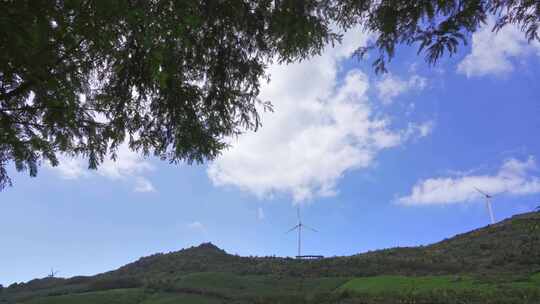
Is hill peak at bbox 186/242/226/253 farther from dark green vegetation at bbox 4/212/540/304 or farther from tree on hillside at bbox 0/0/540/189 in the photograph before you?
tree on hillside at bbox 0/0/540/189

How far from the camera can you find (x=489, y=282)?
18.2 metres

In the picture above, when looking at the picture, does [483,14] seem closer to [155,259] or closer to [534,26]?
[534,26]

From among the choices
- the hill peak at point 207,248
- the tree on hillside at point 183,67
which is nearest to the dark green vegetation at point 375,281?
the tree on hillside at point 183,67

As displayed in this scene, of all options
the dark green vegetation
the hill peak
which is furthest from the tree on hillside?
the hill peak

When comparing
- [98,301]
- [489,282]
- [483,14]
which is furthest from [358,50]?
[98,301]

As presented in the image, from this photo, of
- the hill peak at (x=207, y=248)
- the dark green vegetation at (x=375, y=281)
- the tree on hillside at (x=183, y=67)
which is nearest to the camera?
the tree on hillside at (x=183, y=67)

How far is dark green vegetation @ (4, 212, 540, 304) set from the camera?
17172mm

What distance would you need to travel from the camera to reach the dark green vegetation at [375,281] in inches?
676

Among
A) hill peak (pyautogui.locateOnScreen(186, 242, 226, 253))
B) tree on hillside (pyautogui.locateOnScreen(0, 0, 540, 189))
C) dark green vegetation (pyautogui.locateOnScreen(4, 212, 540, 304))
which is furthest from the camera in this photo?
hill peak (pyautogui.locateOnScreen(186, 242, 226, 253))

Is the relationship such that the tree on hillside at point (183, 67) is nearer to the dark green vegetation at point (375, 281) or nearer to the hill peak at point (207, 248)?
the dark green vegetation at point (375, 281)

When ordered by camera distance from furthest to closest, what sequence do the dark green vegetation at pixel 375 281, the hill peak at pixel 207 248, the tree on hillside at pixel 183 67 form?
the hill peak at pixel 207 248 < the dark green vegetation at pixel 375 281 < the tree on hillside at pixel 183 67

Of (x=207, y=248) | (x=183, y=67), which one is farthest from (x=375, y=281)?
(x=207, y=248)

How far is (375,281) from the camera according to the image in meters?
22.2

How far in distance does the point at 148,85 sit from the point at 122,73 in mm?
583
